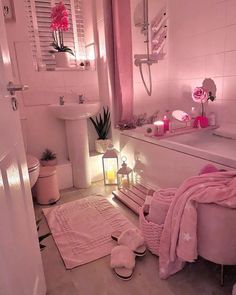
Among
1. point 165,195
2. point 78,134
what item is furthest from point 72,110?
point 165,195

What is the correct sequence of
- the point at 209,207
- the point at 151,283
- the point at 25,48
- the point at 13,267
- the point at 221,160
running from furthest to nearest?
the point at 25,48 < the point at 221,160 < the point at 151,283 < the point at 209,207 < the point at 13,267

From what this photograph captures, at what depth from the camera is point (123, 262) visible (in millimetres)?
1343

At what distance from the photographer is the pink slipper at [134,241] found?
145 cm

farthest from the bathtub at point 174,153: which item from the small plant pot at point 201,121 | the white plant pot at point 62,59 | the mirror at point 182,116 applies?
the white plant pot at point 62,59

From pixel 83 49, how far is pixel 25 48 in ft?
2.13

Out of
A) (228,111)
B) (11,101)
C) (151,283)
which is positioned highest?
(11,101)

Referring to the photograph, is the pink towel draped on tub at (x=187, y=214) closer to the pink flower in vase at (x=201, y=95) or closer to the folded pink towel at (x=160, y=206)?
the folded pink towel at (x=160, y=206)

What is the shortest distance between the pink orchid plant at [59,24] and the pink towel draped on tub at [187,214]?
1911mm

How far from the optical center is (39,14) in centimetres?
227

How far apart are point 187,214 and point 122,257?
1.68 ft

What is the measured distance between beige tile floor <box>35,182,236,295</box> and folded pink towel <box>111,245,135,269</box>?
6 centimetres

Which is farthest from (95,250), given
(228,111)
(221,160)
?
(228,111)

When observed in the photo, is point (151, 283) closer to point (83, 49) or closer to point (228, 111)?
point (228, 111)

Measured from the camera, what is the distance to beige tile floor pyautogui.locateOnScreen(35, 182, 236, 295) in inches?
47.9
